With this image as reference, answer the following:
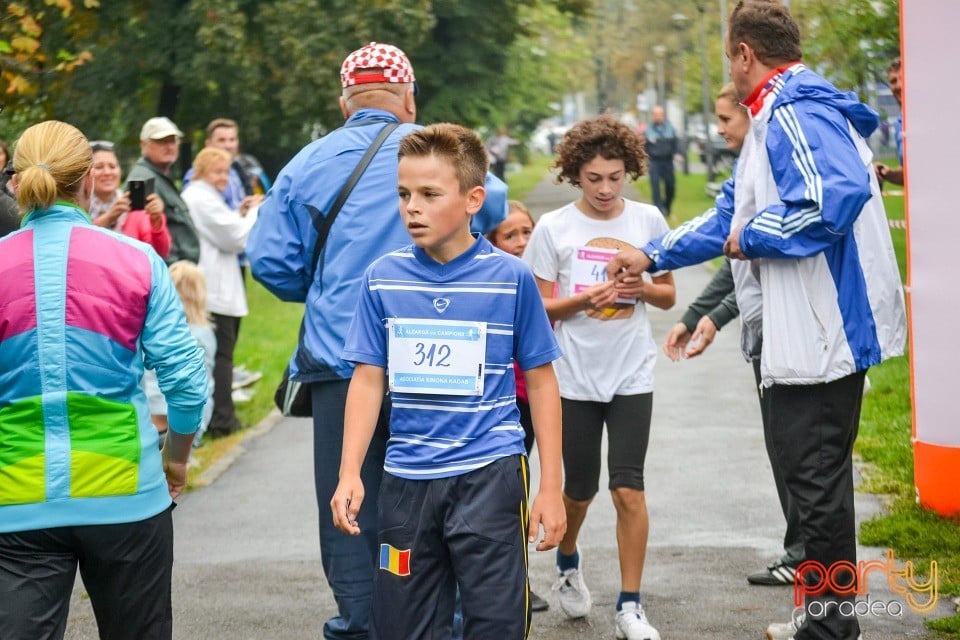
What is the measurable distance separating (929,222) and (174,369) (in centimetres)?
398

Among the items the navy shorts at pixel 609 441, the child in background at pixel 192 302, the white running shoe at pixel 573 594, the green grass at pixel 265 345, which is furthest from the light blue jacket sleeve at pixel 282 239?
the green grass at pixel 265 345

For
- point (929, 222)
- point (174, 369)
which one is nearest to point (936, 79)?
point (929, 222)

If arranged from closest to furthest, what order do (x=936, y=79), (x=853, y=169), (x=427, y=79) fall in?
(x=853, y=169) → (x=936, y=79) → (x=427, y=79)

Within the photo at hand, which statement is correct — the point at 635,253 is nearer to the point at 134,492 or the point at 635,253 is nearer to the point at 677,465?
the point at 134,492

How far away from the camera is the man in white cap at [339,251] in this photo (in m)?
4.88

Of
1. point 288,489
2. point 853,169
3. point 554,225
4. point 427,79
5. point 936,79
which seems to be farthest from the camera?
point 427,79

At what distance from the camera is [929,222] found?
661 centimetres

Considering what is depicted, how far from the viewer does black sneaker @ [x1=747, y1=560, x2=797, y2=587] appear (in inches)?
245

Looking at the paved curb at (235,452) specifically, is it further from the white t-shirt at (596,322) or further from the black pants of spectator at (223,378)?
the white t-shirt at (596,322)

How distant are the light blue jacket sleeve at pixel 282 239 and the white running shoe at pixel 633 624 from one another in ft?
6.02

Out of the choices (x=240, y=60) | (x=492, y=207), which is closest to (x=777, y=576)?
(x=492, y=207)

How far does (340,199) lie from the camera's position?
4.89 metres

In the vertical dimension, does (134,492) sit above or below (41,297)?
below

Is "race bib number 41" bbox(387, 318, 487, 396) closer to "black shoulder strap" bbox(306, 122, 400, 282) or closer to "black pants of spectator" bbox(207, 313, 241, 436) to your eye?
"black shoulder strap" bbox(306, 122, 400, 282)
